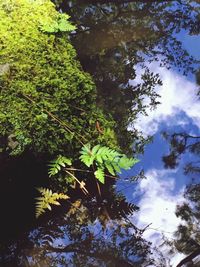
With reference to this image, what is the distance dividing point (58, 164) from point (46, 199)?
32 centimetres

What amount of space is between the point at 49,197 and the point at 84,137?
2.17 feet

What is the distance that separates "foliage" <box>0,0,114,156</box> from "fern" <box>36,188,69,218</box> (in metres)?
0.35

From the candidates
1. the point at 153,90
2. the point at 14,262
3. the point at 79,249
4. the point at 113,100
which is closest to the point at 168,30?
the point at 153,90

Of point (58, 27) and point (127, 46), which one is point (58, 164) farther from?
point (127, 46)

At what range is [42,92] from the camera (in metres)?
3.37

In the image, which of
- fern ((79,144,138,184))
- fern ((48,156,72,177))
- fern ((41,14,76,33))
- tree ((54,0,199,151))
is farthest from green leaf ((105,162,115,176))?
fern ((41,14,76,33))

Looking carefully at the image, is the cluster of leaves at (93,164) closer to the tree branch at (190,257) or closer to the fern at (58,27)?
the tree branch at (190,257)

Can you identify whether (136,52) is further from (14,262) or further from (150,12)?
(14,262)

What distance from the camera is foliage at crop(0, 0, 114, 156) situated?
308cm

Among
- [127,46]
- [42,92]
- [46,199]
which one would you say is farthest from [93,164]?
[127,46]

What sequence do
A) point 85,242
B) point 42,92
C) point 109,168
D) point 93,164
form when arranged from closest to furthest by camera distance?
point 85,242, point 109,168, point 93,164, point 42,92

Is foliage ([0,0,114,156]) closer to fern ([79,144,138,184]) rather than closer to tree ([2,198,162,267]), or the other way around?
fern ([79,144,138,184])

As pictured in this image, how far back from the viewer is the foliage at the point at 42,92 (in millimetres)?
3078

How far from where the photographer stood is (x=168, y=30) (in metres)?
5.30
